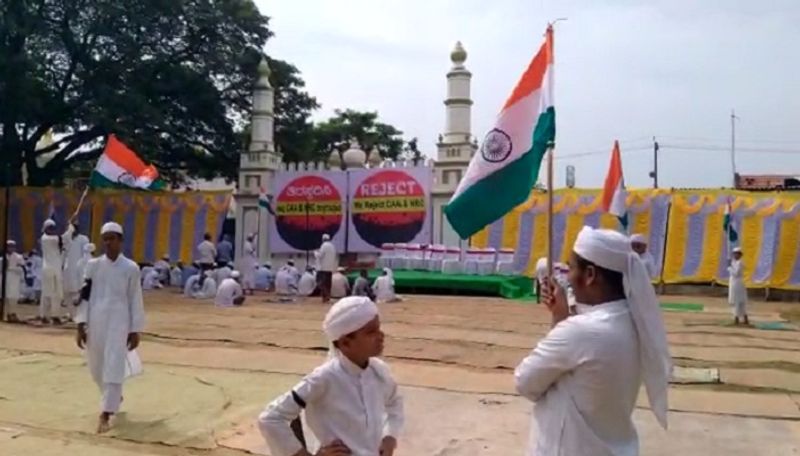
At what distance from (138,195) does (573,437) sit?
22557mm

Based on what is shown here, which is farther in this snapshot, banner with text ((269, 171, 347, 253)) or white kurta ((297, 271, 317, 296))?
banner with text ((269, 171, 347, 253))

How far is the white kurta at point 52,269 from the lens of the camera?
41.0 ft

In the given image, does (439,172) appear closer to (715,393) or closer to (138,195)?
(138,195)

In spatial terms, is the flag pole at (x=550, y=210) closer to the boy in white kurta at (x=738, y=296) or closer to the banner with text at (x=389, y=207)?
the boy in white kurta at (x=738, y=296)

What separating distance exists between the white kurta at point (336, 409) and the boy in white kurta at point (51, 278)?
10887 mm

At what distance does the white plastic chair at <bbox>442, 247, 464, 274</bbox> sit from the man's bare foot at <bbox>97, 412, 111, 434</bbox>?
45.8 feet

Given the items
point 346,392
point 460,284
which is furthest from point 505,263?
point 346,392

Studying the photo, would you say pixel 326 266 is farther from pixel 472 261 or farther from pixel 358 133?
pixel 358 133

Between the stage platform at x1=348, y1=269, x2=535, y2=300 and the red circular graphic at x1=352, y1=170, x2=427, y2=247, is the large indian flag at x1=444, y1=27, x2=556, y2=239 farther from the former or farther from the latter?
the red circular graphic at x1=352, y1=170, x2=427, y2=247

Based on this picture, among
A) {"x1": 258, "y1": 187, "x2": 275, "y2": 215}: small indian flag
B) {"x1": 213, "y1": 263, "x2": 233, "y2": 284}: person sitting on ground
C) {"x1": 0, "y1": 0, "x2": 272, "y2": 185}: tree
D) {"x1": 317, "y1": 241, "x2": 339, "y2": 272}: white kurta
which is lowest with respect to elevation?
{"x1": 213, "y1": 263, "x2": 233, "y2": 284}: person sitting on ground

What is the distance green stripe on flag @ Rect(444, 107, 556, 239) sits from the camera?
18.0 feet

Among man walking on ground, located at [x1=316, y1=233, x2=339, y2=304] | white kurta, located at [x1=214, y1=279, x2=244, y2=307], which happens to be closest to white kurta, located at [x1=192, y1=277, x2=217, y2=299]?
man walking on ground, located at [x1=316, y1=233, x2=339, y2=304]

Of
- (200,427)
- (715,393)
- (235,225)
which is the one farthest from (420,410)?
(235,225)

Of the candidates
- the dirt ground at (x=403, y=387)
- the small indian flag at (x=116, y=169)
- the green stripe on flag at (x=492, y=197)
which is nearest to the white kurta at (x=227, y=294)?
the dirt ground at (x=403, y=387)
